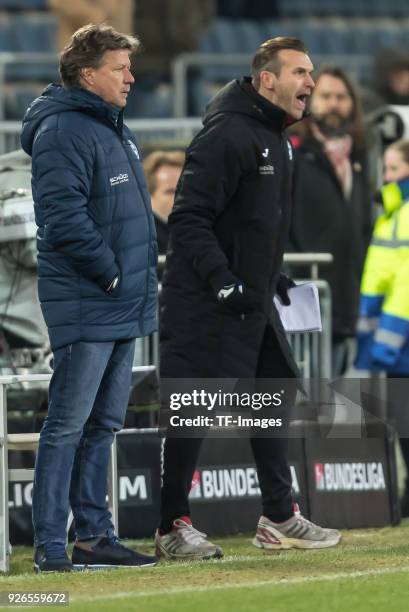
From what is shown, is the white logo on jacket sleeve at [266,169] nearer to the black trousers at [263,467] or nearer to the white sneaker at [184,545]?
the black trousers at [263,467]

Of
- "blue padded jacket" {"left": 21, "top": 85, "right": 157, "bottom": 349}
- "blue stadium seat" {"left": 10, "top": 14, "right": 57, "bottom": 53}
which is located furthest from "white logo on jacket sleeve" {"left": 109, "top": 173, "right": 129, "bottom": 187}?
"blue stadium seat" {"left": 10, "top": 14, "right": 57, "bottom": 53}

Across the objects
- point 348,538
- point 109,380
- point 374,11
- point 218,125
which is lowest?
point 348,538

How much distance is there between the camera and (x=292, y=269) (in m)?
9.10

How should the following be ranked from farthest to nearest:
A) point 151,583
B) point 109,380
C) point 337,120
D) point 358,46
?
point 358,46, point 337,120, point 109,380, point 151,583

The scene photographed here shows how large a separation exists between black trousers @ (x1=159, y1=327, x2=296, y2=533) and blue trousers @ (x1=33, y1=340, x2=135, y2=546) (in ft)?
1.34

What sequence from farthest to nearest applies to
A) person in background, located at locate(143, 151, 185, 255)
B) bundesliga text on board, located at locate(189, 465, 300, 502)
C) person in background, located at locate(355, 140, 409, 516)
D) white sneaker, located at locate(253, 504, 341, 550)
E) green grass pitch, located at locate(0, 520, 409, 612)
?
person in background, located at locate(143, 151, 185, 255), person in background, located at locate(355, 140, 409, 516), bundesliga text on board, located at locate(189, 465, 300, 502), white sneaker, located at locate(253, 504, 341, 550), green grass pitch, located at locate(0, 520, 409, 612)

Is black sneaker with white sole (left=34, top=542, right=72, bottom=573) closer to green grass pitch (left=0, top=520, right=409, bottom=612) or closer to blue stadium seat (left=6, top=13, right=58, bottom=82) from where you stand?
green grass pitch (left=0, top=520, right=409, bottom=612)

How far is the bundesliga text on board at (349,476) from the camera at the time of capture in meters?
8.08

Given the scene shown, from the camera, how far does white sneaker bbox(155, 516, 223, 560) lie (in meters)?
6.77

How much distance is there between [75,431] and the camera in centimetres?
633

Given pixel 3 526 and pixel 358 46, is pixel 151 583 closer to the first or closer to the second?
pixel 3 526

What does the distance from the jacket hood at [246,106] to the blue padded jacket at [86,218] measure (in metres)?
0.58

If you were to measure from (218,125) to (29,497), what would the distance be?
191 cm

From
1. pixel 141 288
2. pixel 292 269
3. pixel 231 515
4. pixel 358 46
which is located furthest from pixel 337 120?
pixel 358 46
